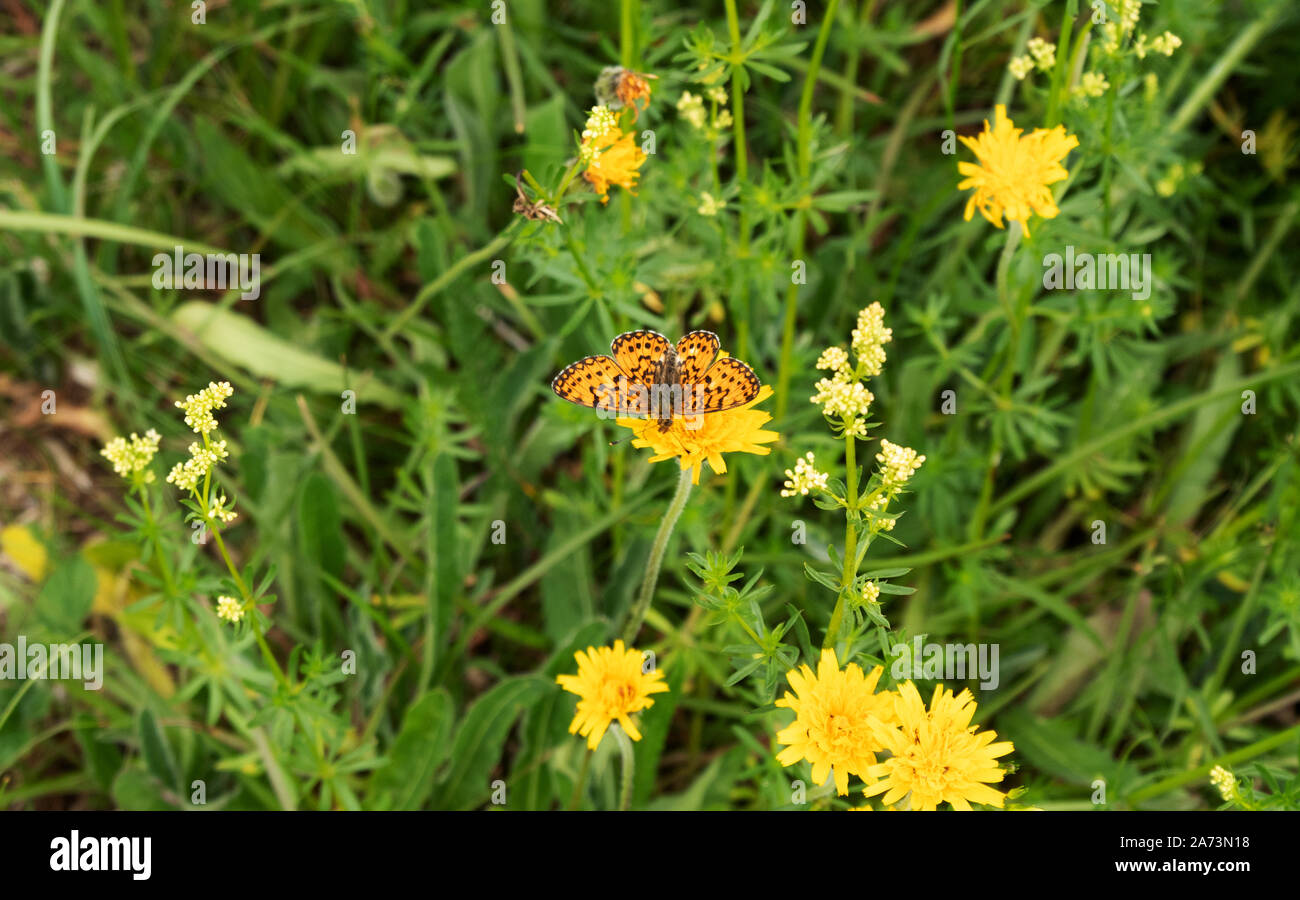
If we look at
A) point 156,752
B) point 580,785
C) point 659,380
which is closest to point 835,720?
point 659,380

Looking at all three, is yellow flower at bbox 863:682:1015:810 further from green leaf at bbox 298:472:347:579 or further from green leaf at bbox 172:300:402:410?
green leaf at bbox 172:300:402:410

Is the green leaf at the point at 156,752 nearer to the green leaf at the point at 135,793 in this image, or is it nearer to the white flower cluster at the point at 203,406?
the green leaf at the point at 135,793

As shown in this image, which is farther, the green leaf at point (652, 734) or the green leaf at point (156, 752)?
the green leaf at point (156, 752)

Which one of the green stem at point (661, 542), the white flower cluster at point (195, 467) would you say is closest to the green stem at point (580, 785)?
the green stem at point (661, 542)

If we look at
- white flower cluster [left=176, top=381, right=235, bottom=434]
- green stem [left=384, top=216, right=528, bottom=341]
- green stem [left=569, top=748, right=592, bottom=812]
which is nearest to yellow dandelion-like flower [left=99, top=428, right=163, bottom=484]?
white flower cluster [left=176, top=381, right=235, bottom=434]

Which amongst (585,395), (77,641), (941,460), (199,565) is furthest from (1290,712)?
(77,641)

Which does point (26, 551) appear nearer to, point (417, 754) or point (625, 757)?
point (417, 754)
